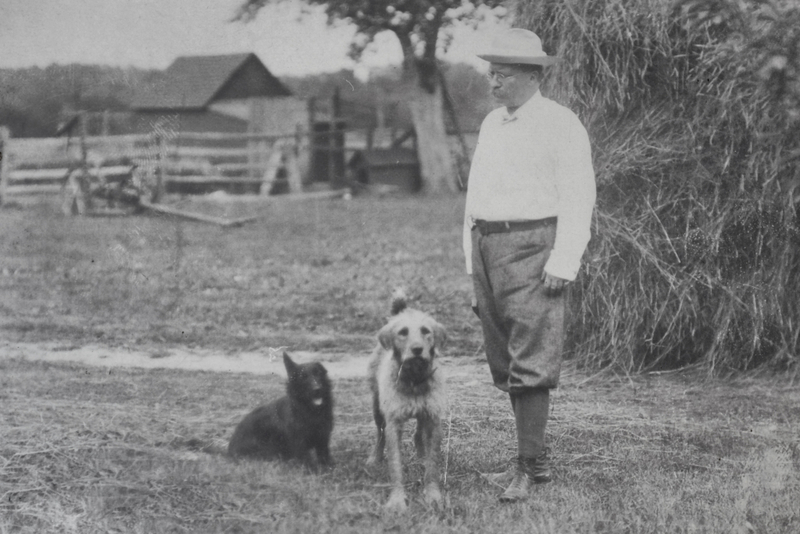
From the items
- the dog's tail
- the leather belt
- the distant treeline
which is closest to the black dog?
the dog's tail

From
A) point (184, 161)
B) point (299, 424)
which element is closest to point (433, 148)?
point (184, 161)

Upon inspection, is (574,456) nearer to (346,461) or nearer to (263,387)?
(346,461)

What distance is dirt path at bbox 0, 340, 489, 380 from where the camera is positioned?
6564mm

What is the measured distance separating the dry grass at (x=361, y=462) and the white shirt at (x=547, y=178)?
1.19 metres

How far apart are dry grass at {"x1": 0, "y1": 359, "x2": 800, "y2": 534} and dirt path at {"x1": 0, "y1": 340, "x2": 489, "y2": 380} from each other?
24 cm

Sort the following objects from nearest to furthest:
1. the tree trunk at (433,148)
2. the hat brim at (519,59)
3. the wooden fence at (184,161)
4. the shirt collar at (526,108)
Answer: the hat brim at (519,59) → the shirt collar at (526,108) → the wooden fence at (184,161) → the tree trunk at (433,148)

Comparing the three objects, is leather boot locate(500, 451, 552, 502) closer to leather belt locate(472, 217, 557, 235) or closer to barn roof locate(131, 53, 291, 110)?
leather belt locate(472, 217, 557, 235)

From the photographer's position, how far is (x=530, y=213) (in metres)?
4.12

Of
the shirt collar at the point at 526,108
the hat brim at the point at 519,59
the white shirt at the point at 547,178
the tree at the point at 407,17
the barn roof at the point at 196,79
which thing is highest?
the tree at the point at 407,17

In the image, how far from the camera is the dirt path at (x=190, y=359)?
21.5 feet

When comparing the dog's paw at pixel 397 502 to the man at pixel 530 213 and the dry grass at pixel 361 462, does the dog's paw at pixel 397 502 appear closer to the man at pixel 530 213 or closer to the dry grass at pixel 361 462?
the dry grass at pixel 361 462

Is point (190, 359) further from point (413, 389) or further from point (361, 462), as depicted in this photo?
point (413, 389)

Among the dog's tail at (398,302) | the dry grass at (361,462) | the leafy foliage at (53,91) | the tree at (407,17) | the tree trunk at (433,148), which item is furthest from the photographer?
the tree trunk at (433,148)

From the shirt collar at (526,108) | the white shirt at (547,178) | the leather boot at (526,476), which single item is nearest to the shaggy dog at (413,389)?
the leather boot at (526,476)
